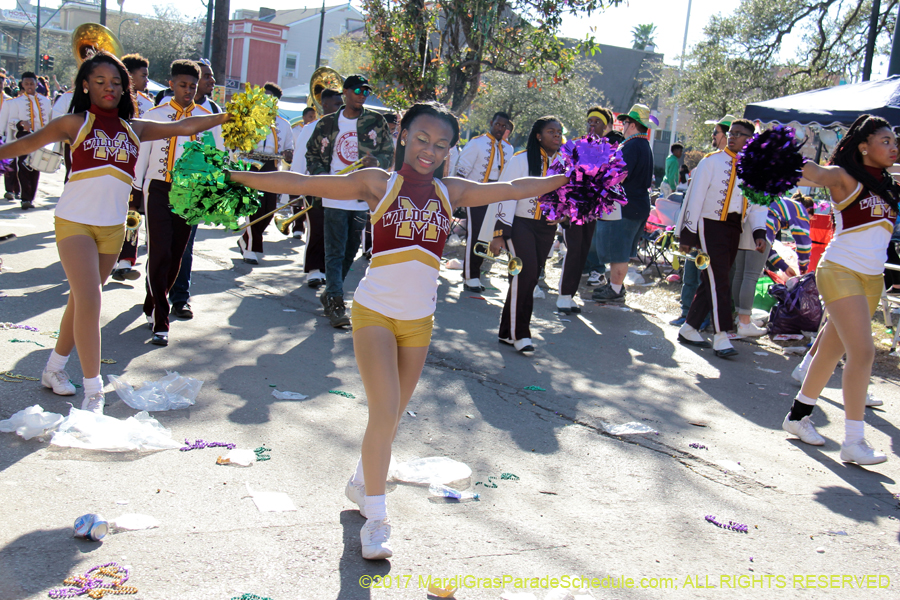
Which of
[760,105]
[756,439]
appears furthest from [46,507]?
[760,105]

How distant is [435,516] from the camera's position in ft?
11.2

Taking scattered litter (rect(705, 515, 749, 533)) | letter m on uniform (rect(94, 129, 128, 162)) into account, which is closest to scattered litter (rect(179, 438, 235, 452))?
letter m on uniform (rect(94, 129, 128, 162))

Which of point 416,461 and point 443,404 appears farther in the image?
point 443,404

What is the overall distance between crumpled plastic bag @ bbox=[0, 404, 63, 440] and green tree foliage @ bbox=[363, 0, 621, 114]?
371 inches

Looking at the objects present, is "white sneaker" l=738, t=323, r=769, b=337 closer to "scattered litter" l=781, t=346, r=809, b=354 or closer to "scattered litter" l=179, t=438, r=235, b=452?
"scattered litter" l=781, t=346, r=809, b=354

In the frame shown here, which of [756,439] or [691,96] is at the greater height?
[691,96]

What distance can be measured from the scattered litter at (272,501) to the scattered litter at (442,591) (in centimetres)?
84

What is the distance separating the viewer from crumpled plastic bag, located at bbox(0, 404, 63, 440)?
3.75 m

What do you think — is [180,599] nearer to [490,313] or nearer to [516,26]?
[490,313]

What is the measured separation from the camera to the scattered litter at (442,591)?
276 centimetres

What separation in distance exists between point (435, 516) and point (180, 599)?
1.21 meters

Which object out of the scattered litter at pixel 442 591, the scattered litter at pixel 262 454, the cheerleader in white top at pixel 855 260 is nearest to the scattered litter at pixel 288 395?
the scattered litter at pixel 262 454

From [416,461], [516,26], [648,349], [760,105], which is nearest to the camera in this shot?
[416,461]

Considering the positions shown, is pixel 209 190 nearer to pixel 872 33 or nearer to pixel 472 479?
pixel 472 479
